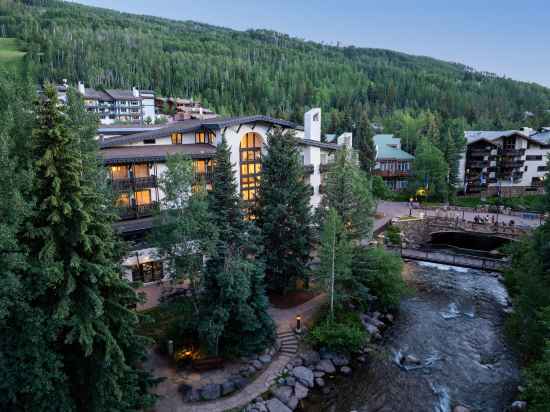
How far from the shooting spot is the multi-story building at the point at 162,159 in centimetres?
3119

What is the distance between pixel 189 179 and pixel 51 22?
716 feet

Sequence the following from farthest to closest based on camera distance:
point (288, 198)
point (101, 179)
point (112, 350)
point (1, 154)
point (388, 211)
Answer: point (388, 211) → point (288, 198) → point (101, 179) → point (112, 350) → point (1, 154)

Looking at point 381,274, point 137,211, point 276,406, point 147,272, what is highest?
point 137,211

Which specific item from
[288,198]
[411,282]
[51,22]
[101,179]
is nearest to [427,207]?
[411,282]

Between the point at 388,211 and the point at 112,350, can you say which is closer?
the point at 112,350

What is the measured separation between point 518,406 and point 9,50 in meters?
186

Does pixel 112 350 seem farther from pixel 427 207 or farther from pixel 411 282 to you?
pixel 427 207

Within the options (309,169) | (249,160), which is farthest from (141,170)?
(309,169)

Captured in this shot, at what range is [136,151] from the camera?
33594mm

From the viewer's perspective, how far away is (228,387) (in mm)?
21375

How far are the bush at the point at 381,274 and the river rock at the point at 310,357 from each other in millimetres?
7597

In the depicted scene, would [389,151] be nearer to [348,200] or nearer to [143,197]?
[348,200]

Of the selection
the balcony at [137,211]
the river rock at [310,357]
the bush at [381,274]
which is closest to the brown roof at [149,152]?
the balcony at [137,211]

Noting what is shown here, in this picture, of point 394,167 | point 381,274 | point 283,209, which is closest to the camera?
point 283,209
